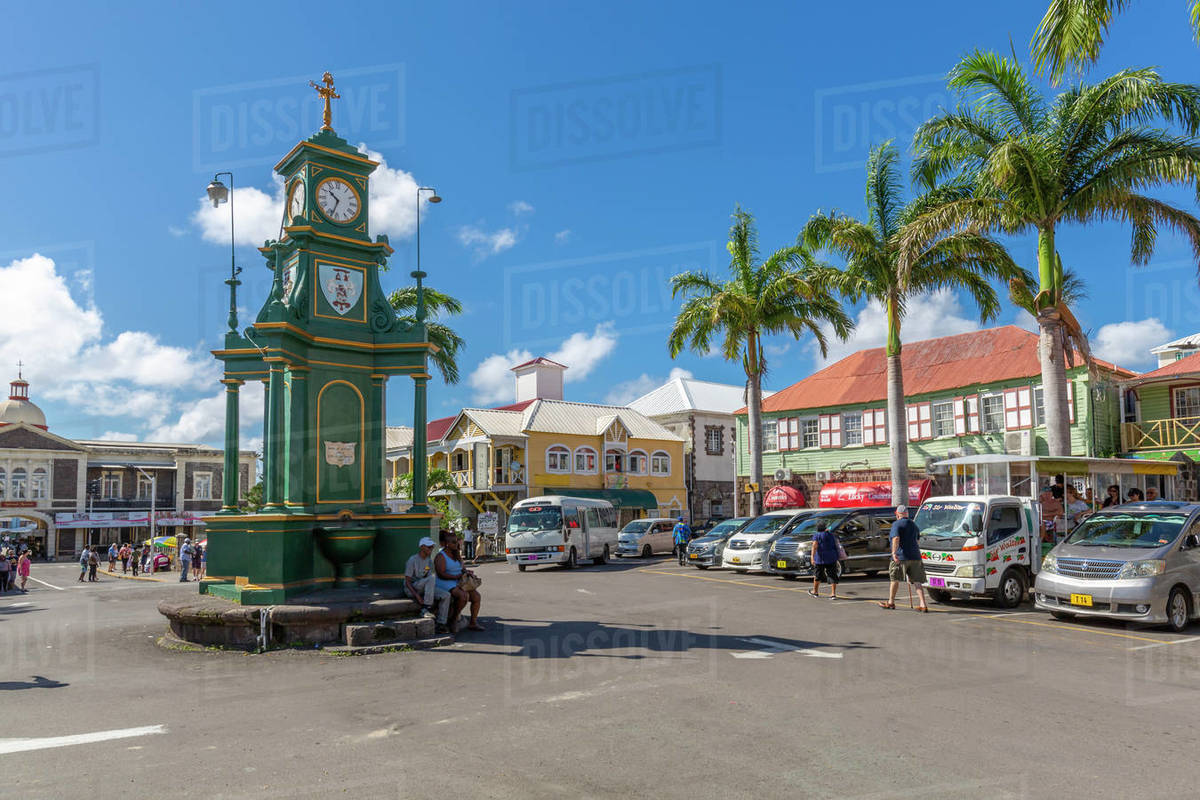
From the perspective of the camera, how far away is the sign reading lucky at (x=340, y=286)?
1377cm

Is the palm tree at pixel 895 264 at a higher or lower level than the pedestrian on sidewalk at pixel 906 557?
higher

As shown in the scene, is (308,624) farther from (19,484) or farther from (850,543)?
(19,484)

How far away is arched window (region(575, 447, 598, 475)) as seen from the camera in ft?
157

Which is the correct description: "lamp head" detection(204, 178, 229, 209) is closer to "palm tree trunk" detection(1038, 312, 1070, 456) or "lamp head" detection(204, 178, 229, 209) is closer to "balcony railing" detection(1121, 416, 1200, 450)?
"palm tree trunk" detection(1038, 312, 1070, 456)

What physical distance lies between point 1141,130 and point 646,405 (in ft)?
138

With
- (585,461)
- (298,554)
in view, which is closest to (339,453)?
(298,554)

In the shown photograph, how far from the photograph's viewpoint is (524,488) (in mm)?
45469

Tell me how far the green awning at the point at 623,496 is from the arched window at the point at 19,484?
1606 inches

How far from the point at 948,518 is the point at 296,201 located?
1302cm

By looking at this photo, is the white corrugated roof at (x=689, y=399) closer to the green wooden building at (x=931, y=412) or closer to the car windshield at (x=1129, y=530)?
the green wooden building at (x=931, y=412)

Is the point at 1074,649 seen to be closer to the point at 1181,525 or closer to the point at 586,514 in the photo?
the point at 1181,525

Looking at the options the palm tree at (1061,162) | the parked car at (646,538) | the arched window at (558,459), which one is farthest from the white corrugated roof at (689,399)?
the palm tree at (1061,162)

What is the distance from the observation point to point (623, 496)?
46875mm

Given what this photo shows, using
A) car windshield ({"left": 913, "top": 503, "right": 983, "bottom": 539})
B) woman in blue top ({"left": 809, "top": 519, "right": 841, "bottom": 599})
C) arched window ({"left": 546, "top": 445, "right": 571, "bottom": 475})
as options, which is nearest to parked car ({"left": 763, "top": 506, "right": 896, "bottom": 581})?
woman in blue top ({"left": 809, "top": 519, "right": 841, "bottom": 599})
